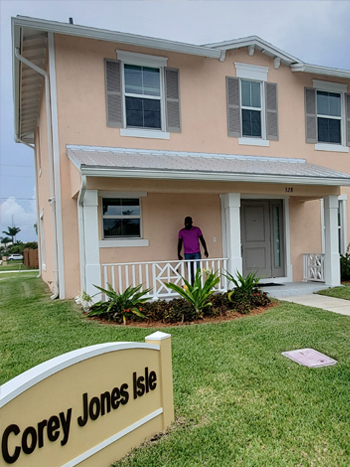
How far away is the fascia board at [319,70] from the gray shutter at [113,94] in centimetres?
511

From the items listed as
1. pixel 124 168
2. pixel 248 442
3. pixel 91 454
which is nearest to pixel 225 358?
pixel 248 442

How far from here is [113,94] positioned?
28.8ft

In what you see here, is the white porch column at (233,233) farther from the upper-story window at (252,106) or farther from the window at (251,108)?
the window at (251,108)

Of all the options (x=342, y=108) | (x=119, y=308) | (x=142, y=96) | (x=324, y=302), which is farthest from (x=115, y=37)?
(x=324, y=302)

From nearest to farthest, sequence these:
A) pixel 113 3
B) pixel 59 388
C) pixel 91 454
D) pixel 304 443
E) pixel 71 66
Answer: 1. pixel 59 388
2. pixel 91 454
3. pixel 304 443
4. pixel 113 3
5. pixel 71 66

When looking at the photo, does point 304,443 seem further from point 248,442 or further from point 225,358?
point 225,358

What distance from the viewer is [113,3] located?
6676 mm

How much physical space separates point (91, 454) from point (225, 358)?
243 centimetres

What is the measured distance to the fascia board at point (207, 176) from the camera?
682cm

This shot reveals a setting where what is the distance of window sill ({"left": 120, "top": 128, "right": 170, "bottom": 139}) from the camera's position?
8914 millimetres

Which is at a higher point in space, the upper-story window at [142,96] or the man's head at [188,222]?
the upper-story window at [142,96]

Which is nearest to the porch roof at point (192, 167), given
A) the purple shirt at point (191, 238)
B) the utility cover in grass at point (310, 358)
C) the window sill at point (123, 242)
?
the purple shirt at point (191, 238)

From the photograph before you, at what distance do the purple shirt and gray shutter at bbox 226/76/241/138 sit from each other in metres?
3.07

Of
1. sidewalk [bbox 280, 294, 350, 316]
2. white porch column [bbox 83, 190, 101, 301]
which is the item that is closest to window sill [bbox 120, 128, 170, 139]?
white porch column [bbox 83, 190, 101, 301]
